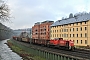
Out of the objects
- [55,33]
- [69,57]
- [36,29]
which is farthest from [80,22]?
[36,29]

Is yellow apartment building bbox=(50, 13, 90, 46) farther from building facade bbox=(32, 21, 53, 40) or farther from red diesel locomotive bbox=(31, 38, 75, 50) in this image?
building facade bbox=(32, 21, 53, 40)

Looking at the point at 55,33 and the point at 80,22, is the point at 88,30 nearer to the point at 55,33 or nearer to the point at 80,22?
the point at 80,22

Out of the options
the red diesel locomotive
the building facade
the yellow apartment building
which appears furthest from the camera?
the building facade

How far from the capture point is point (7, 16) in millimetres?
31359

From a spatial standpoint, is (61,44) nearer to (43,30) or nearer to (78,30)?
(78,30)

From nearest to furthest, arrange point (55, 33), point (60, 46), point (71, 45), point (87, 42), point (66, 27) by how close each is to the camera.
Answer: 1. point (71, 45)
2. point (60, 46)
3. point (87, 42)
4. point (66, 27)
5. point (55, 33)

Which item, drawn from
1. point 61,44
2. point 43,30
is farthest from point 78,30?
point 43,30

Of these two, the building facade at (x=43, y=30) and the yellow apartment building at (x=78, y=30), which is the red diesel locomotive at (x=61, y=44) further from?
the building facade at (x=43, y=30)

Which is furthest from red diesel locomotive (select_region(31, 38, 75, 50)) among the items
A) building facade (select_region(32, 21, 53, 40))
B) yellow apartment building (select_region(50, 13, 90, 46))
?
building facade (select_region(32, 21, 53, 40))

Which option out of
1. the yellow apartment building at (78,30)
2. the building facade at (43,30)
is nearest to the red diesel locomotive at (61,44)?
the yellow apartment building at (78,30)

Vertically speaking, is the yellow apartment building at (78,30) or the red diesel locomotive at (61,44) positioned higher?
the yellow apartment building at (78,30)

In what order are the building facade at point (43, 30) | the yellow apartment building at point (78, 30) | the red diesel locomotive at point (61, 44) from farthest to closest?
the building facade at point (43, 30), the yellow apartment building at point (78, 30), the red diesel locomotive at point (61, 44)

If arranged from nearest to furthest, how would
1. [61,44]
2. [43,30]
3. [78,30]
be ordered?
[61,44] → [78,30] → [43,30]

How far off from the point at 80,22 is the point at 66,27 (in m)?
15.6
